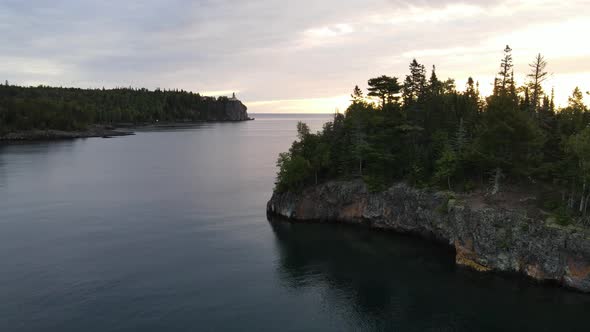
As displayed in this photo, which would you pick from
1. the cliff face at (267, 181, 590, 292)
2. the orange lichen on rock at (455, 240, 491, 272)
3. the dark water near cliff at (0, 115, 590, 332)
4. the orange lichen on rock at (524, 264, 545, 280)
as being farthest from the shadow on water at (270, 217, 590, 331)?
the cliff face at (267, 181, 590, 292)

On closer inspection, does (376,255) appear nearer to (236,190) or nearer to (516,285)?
(516,285)

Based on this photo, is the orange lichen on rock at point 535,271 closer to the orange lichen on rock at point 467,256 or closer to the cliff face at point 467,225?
the cliff face at point 467,225

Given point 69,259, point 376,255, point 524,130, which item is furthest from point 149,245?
point 524,130

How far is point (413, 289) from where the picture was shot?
47.5 m

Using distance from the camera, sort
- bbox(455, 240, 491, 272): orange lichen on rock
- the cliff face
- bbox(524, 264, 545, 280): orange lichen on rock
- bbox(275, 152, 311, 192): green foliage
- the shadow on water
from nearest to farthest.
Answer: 1. the shadow on water
2. the cliff face
3. bbox(524, 264, 545, 280): orange lichen on rock
4. bbox(455, 240, 491, 272): orange lichen on rock
5. bbox(275, 152, 311, 192): green foliage

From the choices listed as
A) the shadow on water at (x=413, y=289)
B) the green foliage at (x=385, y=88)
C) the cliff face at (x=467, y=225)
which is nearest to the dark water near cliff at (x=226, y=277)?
the shadow on water at (x=413, y=289)

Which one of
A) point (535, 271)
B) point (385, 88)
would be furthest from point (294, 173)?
point (535, 271)

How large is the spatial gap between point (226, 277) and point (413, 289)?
2132cm

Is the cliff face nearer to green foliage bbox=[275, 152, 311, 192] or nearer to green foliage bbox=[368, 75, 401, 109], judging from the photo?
green foliage bbox=[275, 152, 311, 192]

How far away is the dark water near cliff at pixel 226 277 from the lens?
1603 inches

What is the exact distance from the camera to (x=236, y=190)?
98.4m

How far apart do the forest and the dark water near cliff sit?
33.0 feet

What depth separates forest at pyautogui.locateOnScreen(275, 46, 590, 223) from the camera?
173ft

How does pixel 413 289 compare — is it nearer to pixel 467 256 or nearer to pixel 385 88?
pixel 467 256
